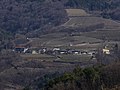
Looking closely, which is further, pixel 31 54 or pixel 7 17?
pixel 7 17

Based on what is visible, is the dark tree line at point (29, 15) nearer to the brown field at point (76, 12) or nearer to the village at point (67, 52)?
the brown field at point (76, 12)

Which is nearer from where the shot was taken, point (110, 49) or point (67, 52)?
point (110, 49)

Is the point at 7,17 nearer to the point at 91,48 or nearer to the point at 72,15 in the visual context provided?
the point at 72,15

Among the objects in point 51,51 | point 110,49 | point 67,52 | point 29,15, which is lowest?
point 29,15

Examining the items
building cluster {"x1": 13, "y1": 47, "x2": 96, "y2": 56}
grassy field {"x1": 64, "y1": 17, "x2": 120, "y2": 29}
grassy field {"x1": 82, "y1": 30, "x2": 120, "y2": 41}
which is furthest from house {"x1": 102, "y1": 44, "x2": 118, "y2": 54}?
grassy field {"x1": 64, "y1": 17, "x2": 120, "y2": 29}

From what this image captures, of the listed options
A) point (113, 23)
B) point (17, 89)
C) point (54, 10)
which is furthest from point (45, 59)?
point (54, 10)

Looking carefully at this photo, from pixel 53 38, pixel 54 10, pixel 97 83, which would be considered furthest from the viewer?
pixel 54 10

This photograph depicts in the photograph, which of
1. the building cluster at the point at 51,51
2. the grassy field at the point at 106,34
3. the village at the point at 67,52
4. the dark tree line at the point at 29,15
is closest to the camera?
the village at the point at 67,52

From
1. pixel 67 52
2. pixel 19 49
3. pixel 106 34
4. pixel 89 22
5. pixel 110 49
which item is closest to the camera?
pixel 110 49

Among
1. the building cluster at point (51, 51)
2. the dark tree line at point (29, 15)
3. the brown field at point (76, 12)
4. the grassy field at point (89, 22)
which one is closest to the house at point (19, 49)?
the building cluster at point (51, 51)

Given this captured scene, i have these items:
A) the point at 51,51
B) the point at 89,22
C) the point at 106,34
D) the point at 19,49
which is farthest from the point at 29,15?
the point at 51,51

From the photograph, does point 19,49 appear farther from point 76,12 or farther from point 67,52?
point 76,12
